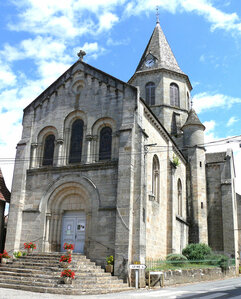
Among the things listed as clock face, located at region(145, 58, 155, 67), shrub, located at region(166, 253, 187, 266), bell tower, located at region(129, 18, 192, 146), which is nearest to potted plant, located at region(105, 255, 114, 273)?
shrub, located at region(166, 253, 187, 266)

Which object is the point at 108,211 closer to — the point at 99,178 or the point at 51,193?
the point at 99,178

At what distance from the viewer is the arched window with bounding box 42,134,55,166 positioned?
2164 cm

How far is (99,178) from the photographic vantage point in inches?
753

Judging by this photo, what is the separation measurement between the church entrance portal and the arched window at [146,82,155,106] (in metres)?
18.2

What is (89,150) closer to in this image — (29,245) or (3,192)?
(29,245)

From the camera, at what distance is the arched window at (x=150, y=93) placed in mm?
34781

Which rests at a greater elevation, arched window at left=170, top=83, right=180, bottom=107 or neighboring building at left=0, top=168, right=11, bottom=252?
arched window at left=170, top=83, right=180, bottom=107

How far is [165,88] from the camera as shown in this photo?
34.5m

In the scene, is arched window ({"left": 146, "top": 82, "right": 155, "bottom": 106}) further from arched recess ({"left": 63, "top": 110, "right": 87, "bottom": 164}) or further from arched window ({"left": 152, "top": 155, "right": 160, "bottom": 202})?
arched recess ({"left": 63, "top": 110, "right": 87, "bottom": 164})

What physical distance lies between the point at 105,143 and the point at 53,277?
27.5 feet

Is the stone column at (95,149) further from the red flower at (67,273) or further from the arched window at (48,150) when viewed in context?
the red flower at (67,273)

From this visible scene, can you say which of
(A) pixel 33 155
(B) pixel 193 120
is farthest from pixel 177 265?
(B) pixel 193 120

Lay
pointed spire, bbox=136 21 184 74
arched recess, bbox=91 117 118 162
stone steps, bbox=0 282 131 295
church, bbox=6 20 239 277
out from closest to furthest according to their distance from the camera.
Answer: stone steps, bbox=0 282 131 295, church, bbox=6 20 239 277, arched recess, bbox=91 117 118 162, pointed spire, bbox=136 21 184 74

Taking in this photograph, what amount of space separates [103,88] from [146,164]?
18.7 ft
